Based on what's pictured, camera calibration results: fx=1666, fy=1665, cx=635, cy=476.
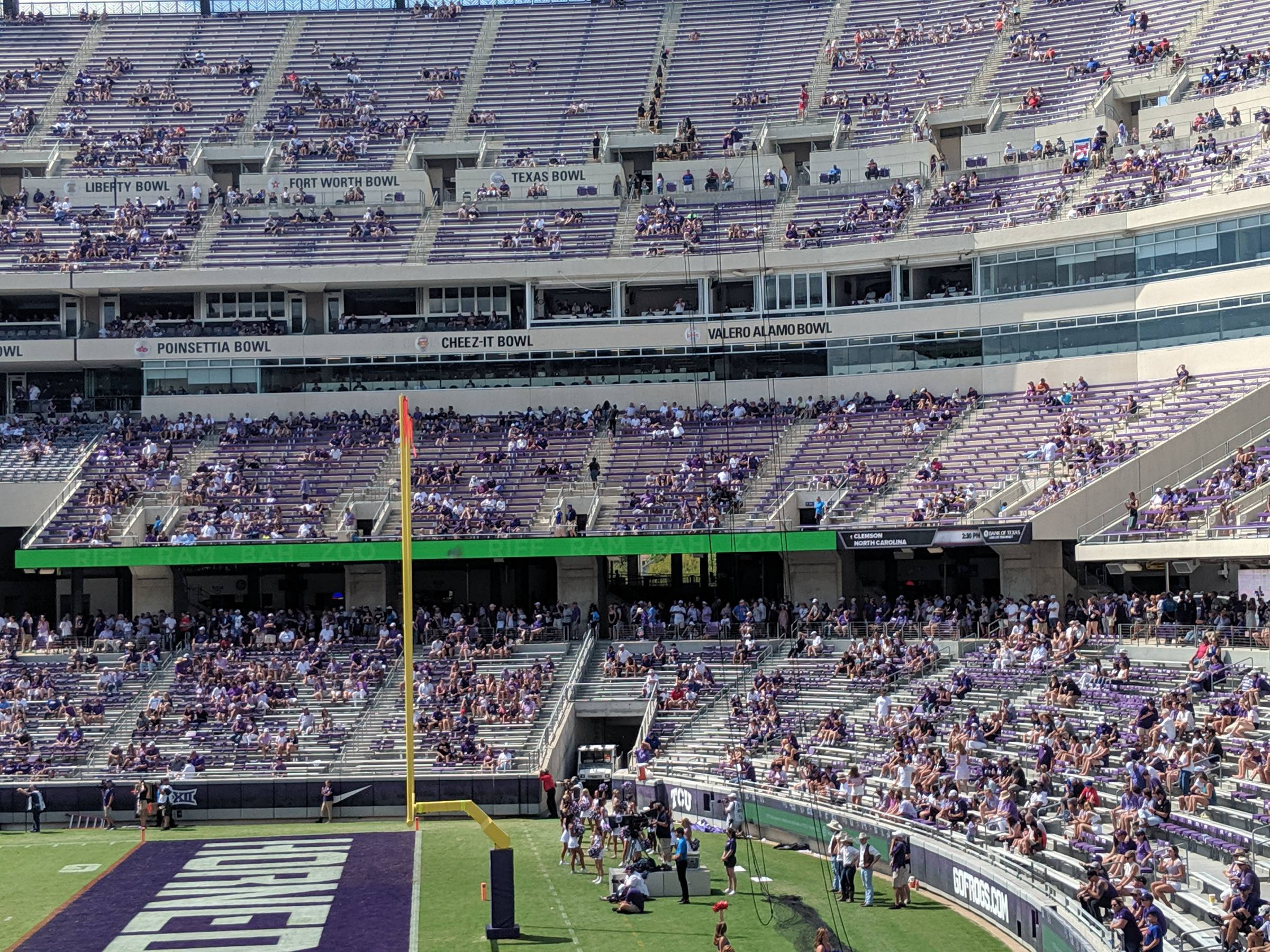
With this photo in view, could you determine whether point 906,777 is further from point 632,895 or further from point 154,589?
point 154,589

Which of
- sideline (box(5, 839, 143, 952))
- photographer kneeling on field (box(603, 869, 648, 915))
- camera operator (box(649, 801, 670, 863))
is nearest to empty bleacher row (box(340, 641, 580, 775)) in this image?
sideline (box(5, 839, 143, 952))

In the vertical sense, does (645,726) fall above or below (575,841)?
above

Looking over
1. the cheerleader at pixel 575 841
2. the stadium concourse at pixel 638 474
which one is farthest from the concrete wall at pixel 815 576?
the cheerleader at pixel 575 841

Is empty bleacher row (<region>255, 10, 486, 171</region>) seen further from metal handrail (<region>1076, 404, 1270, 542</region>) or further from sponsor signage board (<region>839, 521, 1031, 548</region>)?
metal handrail (<region>1076, 404, 1270, 542</region>)

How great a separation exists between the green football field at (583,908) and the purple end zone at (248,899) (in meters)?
0.51

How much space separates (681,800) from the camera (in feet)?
113

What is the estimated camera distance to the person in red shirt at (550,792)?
3653 cm

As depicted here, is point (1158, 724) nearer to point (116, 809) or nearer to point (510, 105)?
point (116, 809)

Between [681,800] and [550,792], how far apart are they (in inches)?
143

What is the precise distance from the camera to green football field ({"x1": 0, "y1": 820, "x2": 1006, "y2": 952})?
76.4ft

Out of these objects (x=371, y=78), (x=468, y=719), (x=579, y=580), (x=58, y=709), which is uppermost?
(x=371, y=78)

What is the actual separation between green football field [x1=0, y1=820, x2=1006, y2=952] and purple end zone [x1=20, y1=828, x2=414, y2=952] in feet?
1.67

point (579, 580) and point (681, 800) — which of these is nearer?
point (681, 800)

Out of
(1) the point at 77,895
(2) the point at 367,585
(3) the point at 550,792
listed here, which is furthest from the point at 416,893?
(2) the point at 367,585
